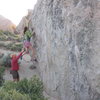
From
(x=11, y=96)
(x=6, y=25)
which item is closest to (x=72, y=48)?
(x=11, y=96)

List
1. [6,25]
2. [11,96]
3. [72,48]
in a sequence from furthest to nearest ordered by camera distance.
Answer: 1. [6,25]
2. [72,48]
3. [11,96]

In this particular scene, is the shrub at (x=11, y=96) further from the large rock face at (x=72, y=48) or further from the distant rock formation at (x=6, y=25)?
the distant rock formation at (x=6, y=25)

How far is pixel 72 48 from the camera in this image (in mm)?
10570

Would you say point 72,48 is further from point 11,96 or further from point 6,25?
point 6,25

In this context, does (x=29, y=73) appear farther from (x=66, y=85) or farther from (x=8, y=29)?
(x=8, y=29)

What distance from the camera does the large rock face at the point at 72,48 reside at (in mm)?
9789

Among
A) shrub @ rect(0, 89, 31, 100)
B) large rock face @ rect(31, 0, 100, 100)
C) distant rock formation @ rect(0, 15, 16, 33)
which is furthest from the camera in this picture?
distant rock formation @ rect(0, 15, 16, 33)

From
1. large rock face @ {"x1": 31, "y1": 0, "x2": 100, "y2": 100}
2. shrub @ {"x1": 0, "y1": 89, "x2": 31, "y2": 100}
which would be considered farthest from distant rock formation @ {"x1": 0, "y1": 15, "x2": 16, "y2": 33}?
shrub @ {"x1": 0, "y1": 89, "x2": 31, "y2": 100}

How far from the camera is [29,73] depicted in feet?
54.0

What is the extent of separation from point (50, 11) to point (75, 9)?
77.8 inches

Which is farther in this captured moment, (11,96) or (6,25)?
(6,25)

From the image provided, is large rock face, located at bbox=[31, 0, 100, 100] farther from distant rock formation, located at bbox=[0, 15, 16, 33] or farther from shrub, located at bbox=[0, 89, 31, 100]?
distant rock formation, located at bbox=[0, 15, 16, 33]

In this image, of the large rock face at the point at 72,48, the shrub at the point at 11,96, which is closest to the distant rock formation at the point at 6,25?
the large rock face at the point at 72,48

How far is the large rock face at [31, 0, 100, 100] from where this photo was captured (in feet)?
32.1
